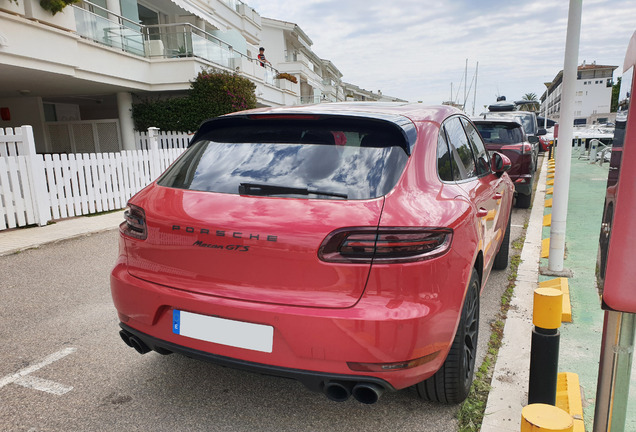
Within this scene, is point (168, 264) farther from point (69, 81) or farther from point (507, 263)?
point (69, 81)

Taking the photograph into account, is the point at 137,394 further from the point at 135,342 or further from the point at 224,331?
the point at 224,331

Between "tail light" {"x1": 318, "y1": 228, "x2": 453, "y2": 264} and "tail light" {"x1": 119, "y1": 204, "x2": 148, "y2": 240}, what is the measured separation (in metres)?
1.00

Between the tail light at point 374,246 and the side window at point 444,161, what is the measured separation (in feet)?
1.95

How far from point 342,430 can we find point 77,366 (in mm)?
1845

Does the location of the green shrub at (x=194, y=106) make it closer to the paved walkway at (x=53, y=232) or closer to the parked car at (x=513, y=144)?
the paved walkway at (x=53, y=232)

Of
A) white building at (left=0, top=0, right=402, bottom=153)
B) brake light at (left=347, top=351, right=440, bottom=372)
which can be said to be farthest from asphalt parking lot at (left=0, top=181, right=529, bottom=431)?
white building at (left=0, top=0, right=402, bottom=153)

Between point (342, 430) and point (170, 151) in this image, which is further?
point (170, 151)

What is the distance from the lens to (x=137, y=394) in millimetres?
2648

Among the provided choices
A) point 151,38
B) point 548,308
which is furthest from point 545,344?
point 151,38

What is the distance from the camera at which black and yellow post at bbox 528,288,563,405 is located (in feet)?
6.51

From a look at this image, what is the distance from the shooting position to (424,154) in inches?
90.4

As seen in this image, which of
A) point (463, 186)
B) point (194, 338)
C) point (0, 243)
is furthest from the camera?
point (0, 243)

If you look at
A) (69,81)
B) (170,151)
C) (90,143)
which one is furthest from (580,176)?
(90,143)

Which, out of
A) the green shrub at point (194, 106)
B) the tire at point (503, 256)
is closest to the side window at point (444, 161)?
the tire at point (503, 256)
